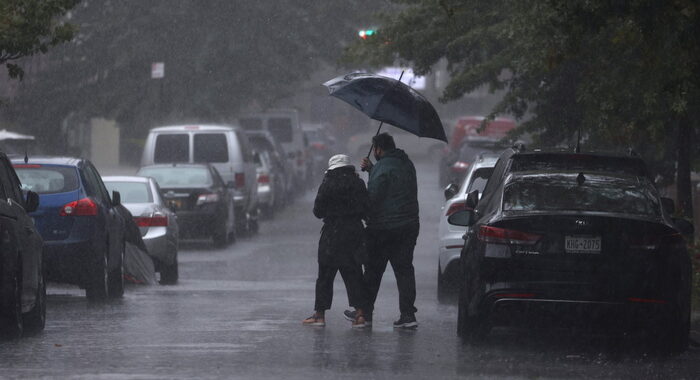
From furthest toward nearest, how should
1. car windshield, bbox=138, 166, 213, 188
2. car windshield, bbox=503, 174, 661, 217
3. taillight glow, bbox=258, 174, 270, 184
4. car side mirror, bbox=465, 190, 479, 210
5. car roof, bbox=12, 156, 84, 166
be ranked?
taillight glow, bbox=258, 174, 270, 184 < car windshield, bbox=138, 166, 213, 188 < car roof, bbox=12, 156, 84, 166 < car side mirror, bbox=465, 190, 479, 210 < car windshield, bbox=503, 174, 661, 217

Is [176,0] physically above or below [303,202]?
above

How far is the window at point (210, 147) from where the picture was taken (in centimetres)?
2795

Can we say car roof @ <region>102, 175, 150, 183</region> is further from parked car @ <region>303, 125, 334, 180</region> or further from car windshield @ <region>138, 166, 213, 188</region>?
parked car @ <region>303, 125, 334, 180</region>

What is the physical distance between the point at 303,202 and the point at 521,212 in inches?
1203

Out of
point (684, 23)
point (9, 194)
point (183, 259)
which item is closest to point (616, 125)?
point (684, 23)

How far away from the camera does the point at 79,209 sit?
50.3ft

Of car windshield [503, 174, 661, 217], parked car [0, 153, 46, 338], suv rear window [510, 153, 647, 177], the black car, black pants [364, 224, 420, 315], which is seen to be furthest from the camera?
black pants [364, 224, 420, 315]

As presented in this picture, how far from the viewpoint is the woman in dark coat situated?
42.2 feet

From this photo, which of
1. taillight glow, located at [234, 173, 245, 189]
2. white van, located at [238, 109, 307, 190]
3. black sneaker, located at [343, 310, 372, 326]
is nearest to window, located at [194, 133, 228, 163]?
taillight glow, located at [234, 173, 245, 189]

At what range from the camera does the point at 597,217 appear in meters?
11.0

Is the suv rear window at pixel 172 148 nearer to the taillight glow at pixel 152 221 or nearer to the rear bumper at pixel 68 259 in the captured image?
the taillight glow at pixel 152 221

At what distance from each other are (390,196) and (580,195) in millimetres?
2114

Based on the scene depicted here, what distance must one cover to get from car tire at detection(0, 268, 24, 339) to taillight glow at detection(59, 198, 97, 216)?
140 inches

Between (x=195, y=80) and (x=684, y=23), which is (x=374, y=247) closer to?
(x=684, y=23)
